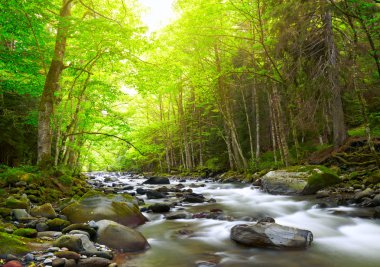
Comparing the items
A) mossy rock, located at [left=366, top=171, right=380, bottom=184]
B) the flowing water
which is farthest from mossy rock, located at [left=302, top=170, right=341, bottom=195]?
the flowing water

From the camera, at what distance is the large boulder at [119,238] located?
19.2 ft

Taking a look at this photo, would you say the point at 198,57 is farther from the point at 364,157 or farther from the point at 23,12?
the point at 23,12

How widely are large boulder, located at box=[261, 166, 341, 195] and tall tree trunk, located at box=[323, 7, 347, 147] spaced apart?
2.92 meters

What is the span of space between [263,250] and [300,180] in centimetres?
802

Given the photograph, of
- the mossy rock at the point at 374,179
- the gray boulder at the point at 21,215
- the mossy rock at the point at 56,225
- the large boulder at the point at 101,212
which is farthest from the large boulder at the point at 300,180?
the gray boulder at the point at 21,215

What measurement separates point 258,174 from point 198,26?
9.30 metres

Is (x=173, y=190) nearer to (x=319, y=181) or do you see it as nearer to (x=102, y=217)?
(x=319, y=181)

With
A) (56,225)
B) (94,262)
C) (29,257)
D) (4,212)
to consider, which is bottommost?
(94,262)

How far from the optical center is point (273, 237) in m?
5.93

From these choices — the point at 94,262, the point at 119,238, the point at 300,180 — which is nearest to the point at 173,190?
the point at 300,180

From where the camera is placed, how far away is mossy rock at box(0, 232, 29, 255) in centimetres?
454

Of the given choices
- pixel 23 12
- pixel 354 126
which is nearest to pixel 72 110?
pixel 23 12

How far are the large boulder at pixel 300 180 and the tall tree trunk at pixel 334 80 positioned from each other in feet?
9.56

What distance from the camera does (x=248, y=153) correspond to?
26.8 meters
